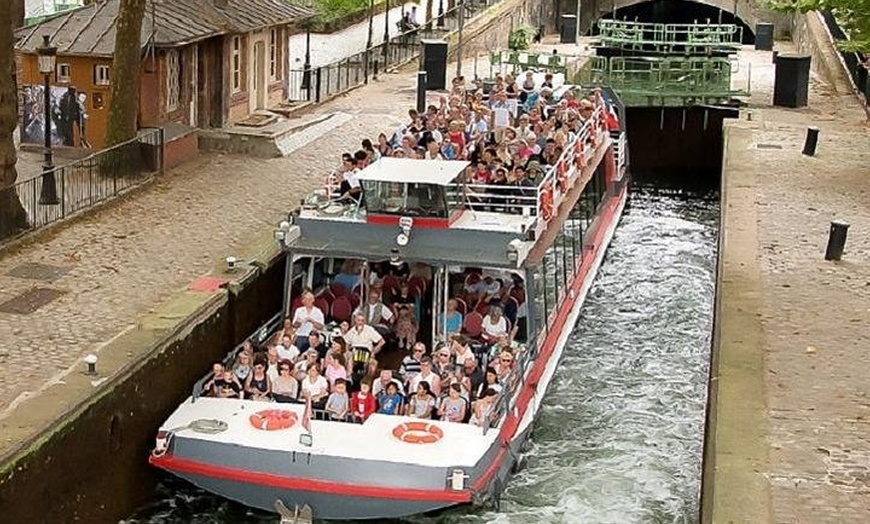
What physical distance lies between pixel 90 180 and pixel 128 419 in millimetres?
8861

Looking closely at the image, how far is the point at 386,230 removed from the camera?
1888 cm

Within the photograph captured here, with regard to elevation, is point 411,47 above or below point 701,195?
above

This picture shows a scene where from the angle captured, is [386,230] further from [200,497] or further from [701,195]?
[701,195]

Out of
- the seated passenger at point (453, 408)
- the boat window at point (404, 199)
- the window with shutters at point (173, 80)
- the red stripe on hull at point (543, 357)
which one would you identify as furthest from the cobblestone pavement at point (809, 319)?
the window with shutters at point (173, 80)

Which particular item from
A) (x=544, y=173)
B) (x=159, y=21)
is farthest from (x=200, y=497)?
(x=159, y=21)

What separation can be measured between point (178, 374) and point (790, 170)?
16290 millimetres

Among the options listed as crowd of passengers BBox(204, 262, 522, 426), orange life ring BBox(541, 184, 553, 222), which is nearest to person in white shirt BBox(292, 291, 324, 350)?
crowd of passengers BBox(204, 262, 522, 426)

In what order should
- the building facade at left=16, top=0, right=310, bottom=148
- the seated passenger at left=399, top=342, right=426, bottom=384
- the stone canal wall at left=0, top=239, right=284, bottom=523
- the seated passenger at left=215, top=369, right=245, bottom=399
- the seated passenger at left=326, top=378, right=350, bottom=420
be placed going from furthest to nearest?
the building facade at left=16, top=0, right=310, bottom=148
the seated passenger at left=399, top=342, right=426, bottom=384
the seated passenger at left=215, top=369, right=245, bottom=399
the seated passenger at left=326, top=378, right=350, bottom=420
the stone canal wall at left=0, top=239, right=284, bottom=523

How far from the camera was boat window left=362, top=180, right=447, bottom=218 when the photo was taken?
1872cm

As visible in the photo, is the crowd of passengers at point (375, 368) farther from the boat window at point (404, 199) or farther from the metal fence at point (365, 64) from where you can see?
the metal fence at point (365, 64)

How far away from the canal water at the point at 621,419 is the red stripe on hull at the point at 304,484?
34.9 inches

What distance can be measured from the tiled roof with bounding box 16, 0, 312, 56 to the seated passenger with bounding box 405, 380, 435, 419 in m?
13.8

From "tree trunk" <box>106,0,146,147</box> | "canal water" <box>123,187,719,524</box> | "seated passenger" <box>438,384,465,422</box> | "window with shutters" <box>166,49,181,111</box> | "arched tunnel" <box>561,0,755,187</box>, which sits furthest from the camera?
"arched tunnel" <box>561,0,755,187</box>

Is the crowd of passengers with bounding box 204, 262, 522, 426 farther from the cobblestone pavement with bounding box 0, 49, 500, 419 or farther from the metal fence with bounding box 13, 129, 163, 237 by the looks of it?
Result: the metal fence with bounding box 13, 129, 163, 237
